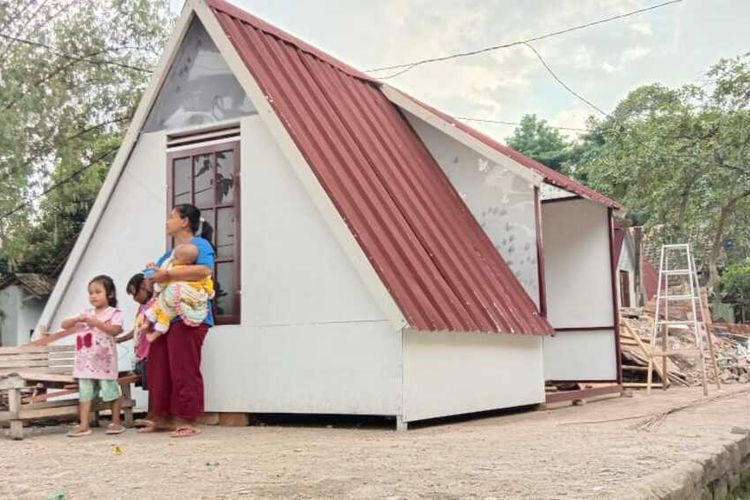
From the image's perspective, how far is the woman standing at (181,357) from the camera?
5820mm

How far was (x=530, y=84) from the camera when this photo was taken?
62.5ft

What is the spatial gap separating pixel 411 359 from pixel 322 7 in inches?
327

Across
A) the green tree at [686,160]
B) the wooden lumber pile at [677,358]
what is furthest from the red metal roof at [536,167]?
the green tree at [686,160]

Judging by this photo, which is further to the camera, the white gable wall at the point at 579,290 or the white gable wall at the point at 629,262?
the white gable wall at the point at 629,262

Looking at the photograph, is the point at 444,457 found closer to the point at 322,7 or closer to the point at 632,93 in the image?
the point at 322,7

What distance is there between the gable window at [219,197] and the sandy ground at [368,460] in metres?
1.16

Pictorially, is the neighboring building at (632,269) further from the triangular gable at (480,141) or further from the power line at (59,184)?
the triangular gable at (480,141)

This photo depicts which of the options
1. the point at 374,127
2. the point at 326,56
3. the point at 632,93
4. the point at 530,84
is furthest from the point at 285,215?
the point at 632,93

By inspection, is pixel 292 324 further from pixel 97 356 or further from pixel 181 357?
pixel 97 356

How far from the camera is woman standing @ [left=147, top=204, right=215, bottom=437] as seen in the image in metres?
5.82

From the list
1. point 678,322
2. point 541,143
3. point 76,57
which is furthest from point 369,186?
point 541,143

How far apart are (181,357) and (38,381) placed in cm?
118

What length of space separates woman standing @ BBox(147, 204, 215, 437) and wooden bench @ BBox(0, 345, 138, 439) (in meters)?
0.55

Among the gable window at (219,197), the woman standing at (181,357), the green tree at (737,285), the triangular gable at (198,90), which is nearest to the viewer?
the woman standing at (181,357)
